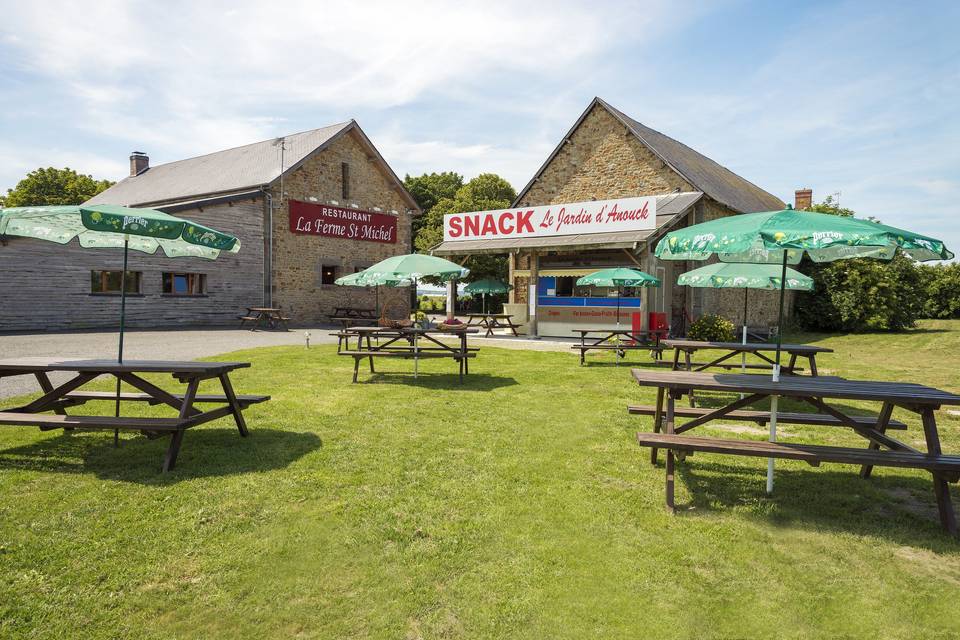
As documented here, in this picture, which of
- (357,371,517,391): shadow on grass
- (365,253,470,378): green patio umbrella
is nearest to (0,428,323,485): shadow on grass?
(357,371,517,391): shadow on grass

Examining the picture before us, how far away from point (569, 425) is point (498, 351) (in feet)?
24.1

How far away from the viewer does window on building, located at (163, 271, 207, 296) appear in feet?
66.2

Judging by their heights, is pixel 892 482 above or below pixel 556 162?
below

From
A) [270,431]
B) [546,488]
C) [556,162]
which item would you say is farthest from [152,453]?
[556,162]

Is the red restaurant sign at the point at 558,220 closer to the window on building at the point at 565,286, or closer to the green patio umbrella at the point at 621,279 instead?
the window on building at the point at 565,286

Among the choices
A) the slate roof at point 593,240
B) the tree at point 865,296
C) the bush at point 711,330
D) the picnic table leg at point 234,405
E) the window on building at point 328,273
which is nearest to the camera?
the picnic table leg at point 234,405

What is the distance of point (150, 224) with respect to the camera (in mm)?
4969

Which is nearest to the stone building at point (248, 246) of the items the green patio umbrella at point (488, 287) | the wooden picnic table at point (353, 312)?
the wooden picnic table at point (353, 312)

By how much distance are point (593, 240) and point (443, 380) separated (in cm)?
822

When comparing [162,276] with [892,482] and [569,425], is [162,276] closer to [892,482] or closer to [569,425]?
[569,425]

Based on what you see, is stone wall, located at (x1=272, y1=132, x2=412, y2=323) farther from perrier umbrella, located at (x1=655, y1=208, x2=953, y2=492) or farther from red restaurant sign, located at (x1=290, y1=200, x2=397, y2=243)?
perrier umbrella, located at (x1=655, y1=208, x2=953, y2=492)

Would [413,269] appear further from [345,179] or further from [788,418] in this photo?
[345,179]

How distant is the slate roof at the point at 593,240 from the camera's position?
49.3 feet

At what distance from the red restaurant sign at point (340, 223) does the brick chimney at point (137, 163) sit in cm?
1503
